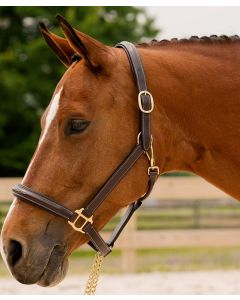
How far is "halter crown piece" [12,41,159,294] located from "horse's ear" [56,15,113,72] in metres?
0.14

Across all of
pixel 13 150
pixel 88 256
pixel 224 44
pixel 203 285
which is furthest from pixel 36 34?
pixel 224 44

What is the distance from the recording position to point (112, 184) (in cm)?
280

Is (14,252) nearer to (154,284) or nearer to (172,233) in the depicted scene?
(154,284)

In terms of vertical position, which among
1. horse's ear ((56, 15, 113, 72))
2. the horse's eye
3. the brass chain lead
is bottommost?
the brass chain lead

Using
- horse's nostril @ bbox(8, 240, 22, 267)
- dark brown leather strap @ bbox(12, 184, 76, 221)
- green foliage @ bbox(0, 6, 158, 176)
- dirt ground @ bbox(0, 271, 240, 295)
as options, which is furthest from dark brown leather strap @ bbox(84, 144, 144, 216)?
green foliage @ bbox(0, 6, 158, 176)

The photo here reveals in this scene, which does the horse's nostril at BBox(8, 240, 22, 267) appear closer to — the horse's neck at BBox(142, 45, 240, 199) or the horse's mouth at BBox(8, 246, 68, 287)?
the horse's mouth at BBox(8, 246, 68, 287)

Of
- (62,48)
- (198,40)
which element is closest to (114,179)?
(62,48)

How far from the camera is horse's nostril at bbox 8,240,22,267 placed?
265 centimetres

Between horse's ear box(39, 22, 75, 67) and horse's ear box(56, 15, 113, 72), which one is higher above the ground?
horse's ear box(56, 15, 113, 72)

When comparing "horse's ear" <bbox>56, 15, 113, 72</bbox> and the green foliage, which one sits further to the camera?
the green foliage

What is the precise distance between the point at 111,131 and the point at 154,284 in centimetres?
488

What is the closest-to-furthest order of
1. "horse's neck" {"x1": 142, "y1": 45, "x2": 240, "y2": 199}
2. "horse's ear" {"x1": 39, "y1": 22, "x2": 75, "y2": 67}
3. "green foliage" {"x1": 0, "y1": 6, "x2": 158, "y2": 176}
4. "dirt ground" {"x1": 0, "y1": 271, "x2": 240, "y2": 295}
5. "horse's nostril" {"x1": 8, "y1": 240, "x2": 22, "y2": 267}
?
"horse's nostril" {"x1": 8, "y1": 240, "x2": 22, "y2": 267}, "horse's neck" {"x1": 142, "y1": 45, "x2": 240, "y2": 199}, "horse's ear" {"x1": 39, "y1": 22, "x2": 75, "y2": 67}, "dirt ground" {"x1": 0, "y1": 271, "x2": 240, "y2": 295}, "green foliage" {"x1": 0, "y1": 6, "x2": 158, "y2": 176}

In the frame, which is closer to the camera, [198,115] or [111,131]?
[111,131]

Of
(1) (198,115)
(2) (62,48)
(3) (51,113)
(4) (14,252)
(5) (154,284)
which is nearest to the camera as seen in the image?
(4) (14,252)
